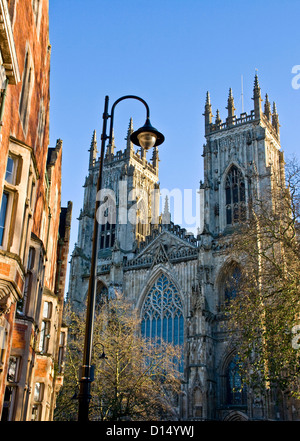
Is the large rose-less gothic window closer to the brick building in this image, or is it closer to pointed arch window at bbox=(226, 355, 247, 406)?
pointed arch window at bbox=(226, 355, 247, 406)

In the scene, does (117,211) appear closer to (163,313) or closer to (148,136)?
(163,313)

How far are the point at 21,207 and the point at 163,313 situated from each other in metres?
35.6

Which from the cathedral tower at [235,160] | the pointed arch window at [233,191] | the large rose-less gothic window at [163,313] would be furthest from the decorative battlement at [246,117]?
the large rose-less gothic window at [163,313]

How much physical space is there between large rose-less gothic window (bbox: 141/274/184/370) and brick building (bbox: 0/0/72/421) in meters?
25.8

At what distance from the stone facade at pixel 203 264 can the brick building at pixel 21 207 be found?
21802 millimetres

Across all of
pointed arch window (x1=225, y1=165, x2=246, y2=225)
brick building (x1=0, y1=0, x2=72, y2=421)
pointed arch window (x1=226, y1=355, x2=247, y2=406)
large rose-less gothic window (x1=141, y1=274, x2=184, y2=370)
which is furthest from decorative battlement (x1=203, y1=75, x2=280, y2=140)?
brick building (x1=0, y1=0, x2=72, y2=421)

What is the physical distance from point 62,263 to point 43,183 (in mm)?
8599

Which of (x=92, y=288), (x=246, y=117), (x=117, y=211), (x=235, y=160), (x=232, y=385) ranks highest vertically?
Result: (x=246, y=117)

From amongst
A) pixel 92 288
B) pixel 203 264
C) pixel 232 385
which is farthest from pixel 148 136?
pixel 203 264

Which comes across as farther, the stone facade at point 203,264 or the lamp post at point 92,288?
the stone facade at point 203,264

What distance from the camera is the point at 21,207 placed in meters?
9.78

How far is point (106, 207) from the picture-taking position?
56.5 metres

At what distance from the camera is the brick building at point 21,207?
9227 millimetres

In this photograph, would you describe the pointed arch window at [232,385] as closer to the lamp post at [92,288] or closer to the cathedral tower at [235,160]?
the cathedral tower at [235,160]
